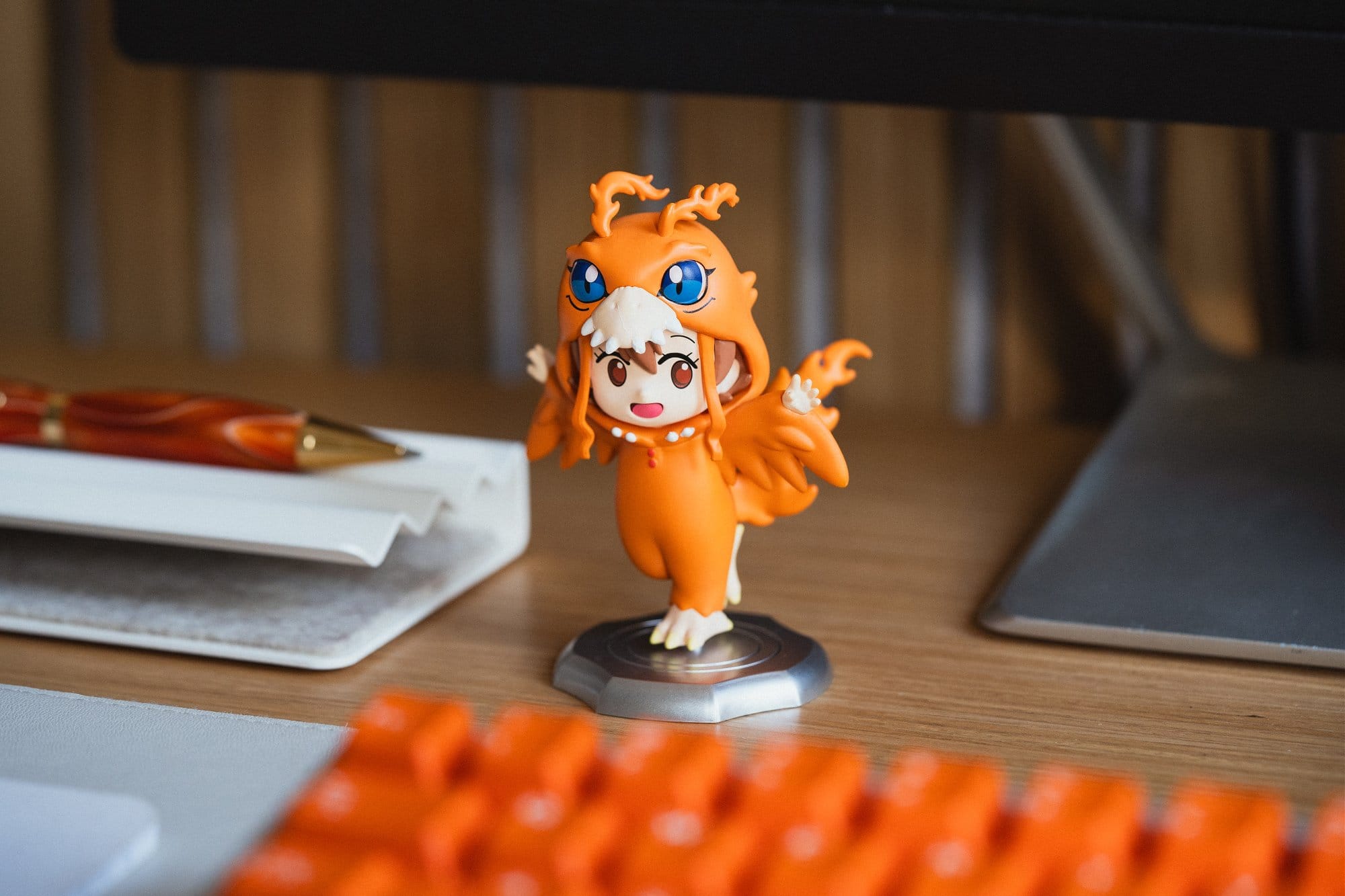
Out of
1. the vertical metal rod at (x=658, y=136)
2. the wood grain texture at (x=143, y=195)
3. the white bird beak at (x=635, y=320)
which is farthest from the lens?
the wood grain texture at (x=143, y=195)

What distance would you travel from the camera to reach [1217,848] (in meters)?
0.30

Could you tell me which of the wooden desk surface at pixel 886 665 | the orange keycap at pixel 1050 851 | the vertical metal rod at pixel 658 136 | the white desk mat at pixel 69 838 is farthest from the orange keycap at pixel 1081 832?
the vertical metal rod at pixel 658 136

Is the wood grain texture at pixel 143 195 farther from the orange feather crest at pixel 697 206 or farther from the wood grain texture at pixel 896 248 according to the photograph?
the orange feather crest at pixel 697 206

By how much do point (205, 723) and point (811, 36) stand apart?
13.7 inches

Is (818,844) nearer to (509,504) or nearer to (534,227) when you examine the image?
(509,504)

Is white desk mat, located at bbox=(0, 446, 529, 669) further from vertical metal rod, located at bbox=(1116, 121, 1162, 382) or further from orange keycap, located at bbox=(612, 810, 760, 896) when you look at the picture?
vertical metal rod, located at bbox=(1116, 121, 1162, 382)

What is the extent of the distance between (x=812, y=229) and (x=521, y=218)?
21 cm

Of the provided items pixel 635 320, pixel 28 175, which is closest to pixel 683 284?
pixel 635 320

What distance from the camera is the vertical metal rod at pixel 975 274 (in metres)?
0.90

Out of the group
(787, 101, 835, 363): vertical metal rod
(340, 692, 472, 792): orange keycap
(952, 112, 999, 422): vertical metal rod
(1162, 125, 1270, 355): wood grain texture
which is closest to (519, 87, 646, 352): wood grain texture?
(787, 101, 835, 363): vertical metal rod

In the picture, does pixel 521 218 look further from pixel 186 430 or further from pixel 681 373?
pixel 681 373

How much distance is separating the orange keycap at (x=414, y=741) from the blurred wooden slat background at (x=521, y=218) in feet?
2.07

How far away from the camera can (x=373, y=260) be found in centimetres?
105

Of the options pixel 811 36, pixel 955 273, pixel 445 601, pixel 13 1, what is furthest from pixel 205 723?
pixel 13 1
